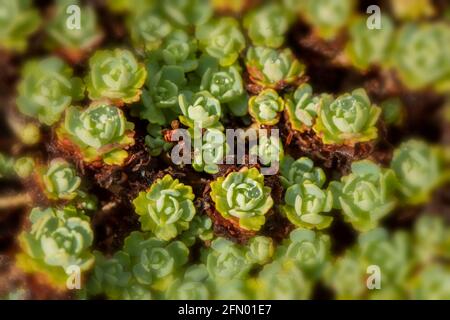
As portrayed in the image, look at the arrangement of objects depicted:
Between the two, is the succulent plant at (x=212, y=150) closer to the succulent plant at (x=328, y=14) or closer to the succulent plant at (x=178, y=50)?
the succulent plant at (x=178, y=50)

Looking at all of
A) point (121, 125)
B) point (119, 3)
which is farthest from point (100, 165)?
point (119, 3)

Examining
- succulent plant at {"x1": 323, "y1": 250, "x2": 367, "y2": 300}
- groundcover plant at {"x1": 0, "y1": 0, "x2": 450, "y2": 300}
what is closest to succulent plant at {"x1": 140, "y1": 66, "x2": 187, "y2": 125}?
groundcover plant at {"x1": 0, "y1": 0, "x2": 450, "y2": 300}

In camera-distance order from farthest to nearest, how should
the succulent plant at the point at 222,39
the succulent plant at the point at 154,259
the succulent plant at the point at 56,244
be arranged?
1. the succulent plant at the point at 222,39
2. the succulent plant at the point at 154,259
3. the succulent plant at the point at 56,244

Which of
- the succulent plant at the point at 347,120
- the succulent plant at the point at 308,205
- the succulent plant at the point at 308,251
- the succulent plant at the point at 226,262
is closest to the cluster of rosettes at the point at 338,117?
the succulent plant at the point at 347,120

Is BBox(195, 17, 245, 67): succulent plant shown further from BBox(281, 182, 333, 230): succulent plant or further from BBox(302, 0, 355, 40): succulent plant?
BBox(281, 182, 333, 230): succulent plant

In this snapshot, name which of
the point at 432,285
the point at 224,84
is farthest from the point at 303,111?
the point at 432,285

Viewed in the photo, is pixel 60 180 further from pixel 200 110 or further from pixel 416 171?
pixel 416 171
